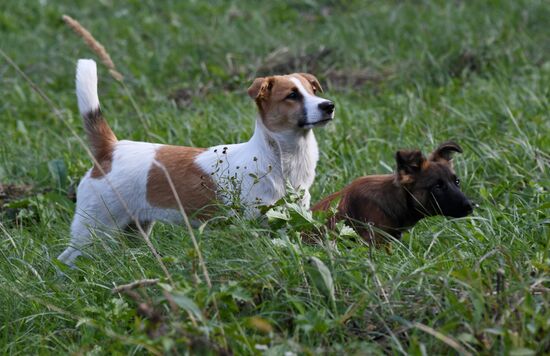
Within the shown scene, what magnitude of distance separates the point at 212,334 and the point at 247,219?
1250 millimetres

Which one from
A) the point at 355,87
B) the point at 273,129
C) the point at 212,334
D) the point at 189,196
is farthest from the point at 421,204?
the point at 355,87

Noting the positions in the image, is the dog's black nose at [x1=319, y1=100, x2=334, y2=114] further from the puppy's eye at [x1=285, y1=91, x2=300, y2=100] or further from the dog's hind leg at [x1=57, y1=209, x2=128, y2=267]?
the dog's hind leg at [x1=57, y1=209, x2=128, y2=267]

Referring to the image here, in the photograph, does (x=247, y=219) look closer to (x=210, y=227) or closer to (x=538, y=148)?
(x=210, y=227)

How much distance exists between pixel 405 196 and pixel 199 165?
1248 mm

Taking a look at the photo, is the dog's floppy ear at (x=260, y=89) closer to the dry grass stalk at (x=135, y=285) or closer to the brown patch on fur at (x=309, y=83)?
the brown patch on fur at (x=309, y=83)

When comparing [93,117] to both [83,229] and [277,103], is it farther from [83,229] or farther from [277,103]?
[277,103]

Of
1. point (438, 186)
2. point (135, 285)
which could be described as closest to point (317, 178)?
point (438, 186)

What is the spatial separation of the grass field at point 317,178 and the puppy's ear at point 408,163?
315 millimetres

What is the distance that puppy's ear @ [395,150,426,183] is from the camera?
5016 millimetres

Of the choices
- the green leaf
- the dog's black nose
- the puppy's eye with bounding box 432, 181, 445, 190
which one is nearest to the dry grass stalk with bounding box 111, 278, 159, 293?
the green leaf

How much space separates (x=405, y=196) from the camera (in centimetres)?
512

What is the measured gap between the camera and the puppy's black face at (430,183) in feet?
16.3

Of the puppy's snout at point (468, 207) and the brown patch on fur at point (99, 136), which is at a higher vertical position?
the brown patch on fur at point (99, 136)

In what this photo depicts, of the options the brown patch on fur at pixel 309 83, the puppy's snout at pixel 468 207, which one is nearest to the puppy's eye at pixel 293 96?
the brown patch on fur at pixel 309 83
